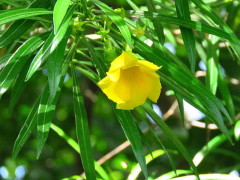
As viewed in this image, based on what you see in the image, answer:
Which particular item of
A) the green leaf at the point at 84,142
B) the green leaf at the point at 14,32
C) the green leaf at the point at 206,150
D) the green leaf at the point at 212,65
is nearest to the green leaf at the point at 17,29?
the green leaf at the point at 14,32

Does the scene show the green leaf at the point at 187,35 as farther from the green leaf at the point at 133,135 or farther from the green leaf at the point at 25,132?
the green leaf at the point at 25,132

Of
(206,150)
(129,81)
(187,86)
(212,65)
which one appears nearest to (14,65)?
(129,81)

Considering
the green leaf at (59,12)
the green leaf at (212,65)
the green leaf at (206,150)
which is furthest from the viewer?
the green leaf at (206,150)

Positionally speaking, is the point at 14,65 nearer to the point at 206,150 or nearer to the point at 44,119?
the point at 44,119

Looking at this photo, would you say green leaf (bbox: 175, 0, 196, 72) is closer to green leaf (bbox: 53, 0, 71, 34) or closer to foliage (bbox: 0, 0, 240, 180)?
foliage (bbox: 0, 0, 240, 180)

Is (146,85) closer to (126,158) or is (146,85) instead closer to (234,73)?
(234,73)

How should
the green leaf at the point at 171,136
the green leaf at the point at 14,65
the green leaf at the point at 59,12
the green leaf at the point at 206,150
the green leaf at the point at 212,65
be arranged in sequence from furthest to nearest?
the green leaf at the point at 206,150
the green leaf at the point at 212,65
the green leaf at the point at 171,136
the green leaf at the point at 14,65
the green leaf at the point at 59,12

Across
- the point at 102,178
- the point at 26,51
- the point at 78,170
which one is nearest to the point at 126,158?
the point at 78,170
